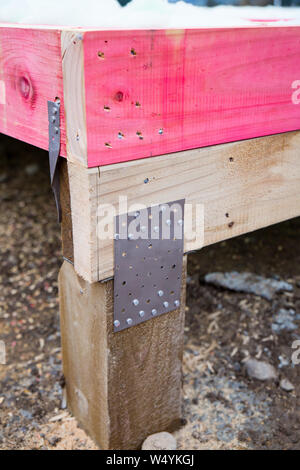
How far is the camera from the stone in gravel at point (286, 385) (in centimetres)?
171

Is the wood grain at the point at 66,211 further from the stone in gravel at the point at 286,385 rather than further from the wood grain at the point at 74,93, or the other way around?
the stone in gravel at the point at 286,385

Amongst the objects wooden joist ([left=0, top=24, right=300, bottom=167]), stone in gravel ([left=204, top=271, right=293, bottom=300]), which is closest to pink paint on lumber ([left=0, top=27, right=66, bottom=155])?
wooden joist ([left=0, top=24, right=300, bottom=167])

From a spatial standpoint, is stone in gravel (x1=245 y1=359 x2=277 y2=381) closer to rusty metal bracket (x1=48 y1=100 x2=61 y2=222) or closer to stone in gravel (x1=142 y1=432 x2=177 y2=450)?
stone in gravel (x1=142 y1=432 x2=177 y2=450)

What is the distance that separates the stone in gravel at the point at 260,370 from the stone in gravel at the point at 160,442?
0.43m

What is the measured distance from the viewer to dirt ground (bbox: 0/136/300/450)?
5.13 feet

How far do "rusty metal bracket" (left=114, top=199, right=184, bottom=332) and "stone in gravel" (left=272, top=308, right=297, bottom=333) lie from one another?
0.84 meters

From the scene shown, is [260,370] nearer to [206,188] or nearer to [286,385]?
[286,385]

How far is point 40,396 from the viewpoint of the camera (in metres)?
1.69

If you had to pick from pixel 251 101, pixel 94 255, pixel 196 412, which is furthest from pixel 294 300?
pixel 94 255

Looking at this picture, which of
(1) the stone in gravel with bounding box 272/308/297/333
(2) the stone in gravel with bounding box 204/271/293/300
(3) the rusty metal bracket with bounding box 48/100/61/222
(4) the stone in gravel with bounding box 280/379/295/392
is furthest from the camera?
(2) the stone in gravel with bounding box 204/271/293/300

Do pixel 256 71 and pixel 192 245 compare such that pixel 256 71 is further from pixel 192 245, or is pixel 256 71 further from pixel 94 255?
pixel 94 255

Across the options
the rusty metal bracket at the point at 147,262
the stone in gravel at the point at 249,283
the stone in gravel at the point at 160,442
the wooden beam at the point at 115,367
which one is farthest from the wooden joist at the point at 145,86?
the stone in gravel at the point at 249,283

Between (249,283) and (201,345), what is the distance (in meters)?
0.46

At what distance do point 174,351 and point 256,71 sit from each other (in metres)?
0.81
